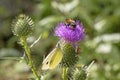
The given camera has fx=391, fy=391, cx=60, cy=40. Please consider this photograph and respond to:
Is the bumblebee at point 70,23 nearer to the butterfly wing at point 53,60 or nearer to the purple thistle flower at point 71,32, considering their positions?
the purple thistle flower at point 71,32

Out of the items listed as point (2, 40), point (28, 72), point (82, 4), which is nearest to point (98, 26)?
point (82, 4)

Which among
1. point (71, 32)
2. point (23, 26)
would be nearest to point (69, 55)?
point (71, 32)

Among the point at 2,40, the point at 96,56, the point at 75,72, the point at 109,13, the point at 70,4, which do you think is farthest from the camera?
the point at 2,40

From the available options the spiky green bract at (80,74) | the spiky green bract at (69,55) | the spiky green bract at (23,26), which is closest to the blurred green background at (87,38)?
the spiky green bract at (23,26)

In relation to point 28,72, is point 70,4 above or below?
above

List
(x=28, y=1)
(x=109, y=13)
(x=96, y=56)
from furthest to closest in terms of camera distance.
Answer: (x=28, y=1) < (x=109, y=13) < (x=96, y=56)

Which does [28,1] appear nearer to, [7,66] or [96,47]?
[7,66]

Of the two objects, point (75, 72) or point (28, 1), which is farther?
→ point (28, 1)
